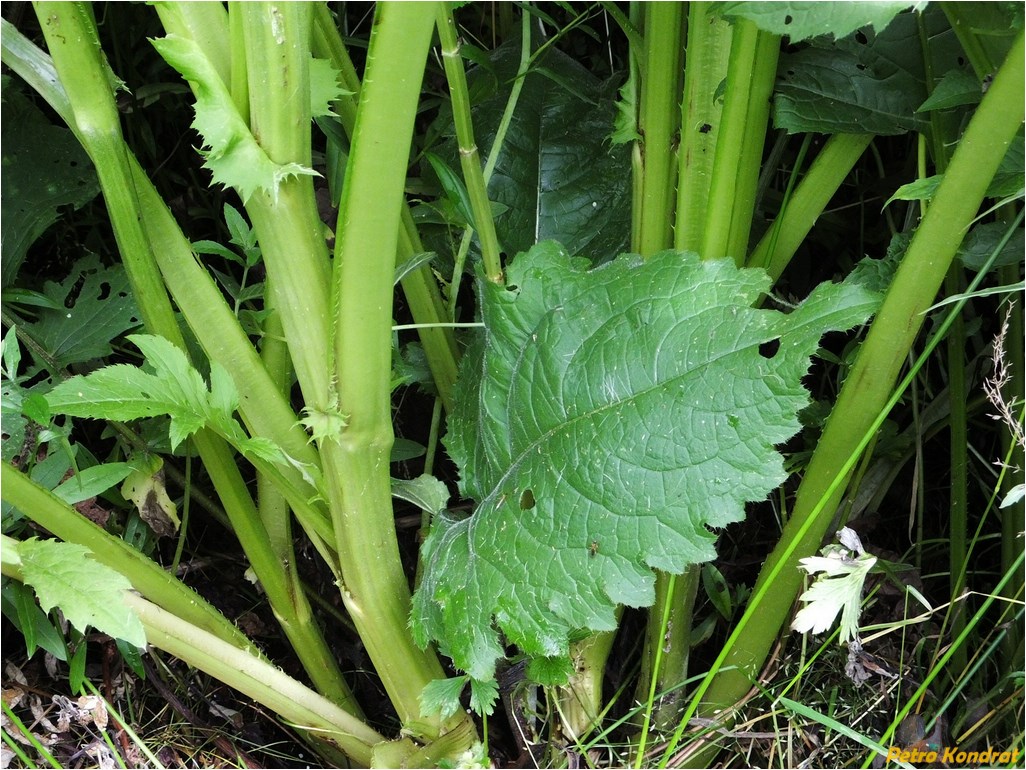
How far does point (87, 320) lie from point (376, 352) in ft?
1.40

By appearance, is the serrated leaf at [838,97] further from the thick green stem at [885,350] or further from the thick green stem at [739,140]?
the thick green stem at [885,350]

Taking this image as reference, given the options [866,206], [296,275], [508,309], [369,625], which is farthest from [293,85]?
[866,206]

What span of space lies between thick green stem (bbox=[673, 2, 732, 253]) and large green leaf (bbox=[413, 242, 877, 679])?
8 cm

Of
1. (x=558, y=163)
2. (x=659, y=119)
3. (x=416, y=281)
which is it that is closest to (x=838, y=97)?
(x=659, y=119)

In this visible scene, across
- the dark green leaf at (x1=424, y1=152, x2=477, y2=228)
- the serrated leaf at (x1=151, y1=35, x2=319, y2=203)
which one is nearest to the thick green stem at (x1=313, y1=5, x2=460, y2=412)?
the dark green leaf at (x1=424, y1=152, x2=477, y2=228)

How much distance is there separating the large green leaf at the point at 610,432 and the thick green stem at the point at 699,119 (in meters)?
0.08

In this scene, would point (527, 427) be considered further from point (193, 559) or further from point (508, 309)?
point (193, 559)

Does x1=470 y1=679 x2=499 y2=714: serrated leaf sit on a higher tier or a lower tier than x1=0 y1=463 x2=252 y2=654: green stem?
lower

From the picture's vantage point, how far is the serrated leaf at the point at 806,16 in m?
0.50

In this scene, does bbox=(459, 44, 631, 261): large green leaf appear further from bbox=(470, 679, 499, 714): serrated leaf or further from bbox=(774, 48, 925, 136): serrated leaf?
bbox=(470, 679, 499, 714): serrated leaf

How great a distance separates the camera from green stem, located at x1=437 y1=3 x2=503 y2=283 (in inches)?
24.8

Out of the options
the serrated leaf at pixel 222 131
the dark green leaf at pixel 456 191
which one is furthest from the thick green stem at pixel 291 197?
the dark green leaf at pixel 456 191

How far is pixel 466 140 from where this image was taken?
678mm

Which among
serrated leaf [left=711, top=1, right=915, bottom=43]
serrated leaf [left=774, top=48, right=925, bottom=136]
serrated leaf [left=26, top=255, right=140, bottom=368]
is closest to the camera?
serrated leaf [left=711, top=1, right=915, bottom=43]
